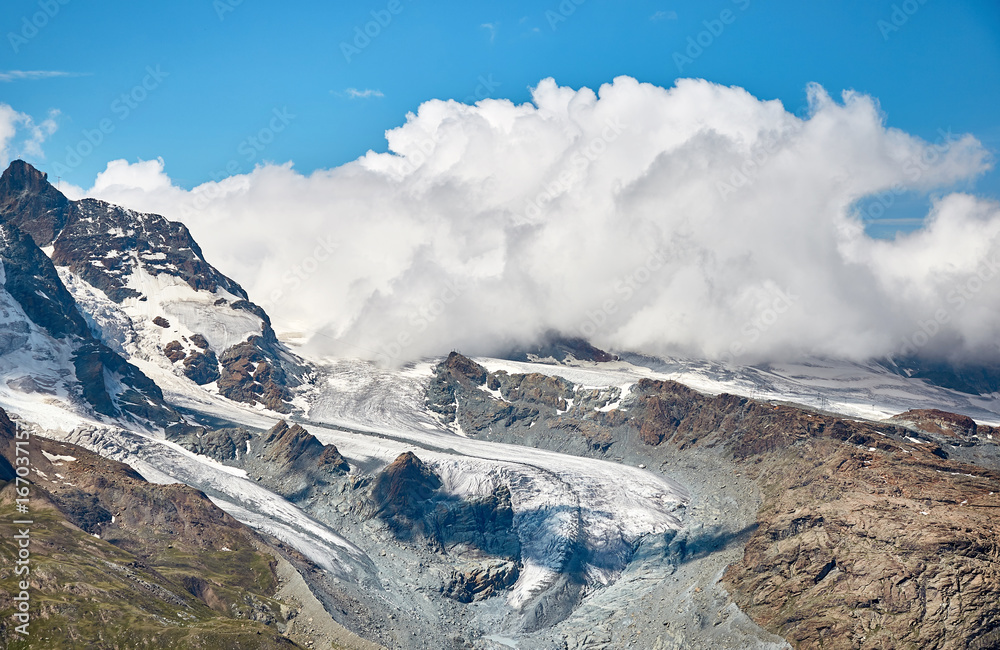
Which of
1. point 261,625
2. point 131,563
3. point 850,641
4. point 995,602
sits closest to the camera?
point 995,602

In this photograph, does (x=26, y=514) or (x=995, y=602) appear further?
(x=26, y=514)

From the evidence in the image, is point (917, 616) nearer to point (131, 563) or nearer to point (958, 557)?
point (958, 557)

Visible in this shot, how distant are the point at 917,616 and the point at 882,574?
40.2 ft

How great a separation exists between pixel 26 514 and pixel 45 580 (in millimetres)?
38207

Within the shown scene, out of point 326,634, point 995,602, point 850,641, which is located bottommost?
point 326,634

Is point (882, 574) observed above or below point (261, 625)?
above

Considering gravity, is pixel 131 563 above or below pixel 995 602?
below

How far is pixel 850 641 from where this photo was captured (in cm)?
16312

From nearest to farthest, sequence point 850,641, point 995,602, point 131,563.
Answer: point 995,602 < point 850,641 < point 131,563

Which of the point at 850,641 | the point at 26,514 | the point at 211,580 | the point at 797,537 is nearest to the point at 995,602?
the point at 850,641

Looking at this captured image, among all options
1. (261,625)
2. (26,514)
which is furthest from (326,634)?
(26,514)

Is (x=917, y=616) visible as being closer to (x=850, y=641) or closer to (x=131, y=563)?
(x=850, y=641)

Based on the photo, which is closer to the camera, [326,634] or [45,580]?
[45,580]

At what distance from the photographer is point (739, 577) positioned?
19800 centimetres
